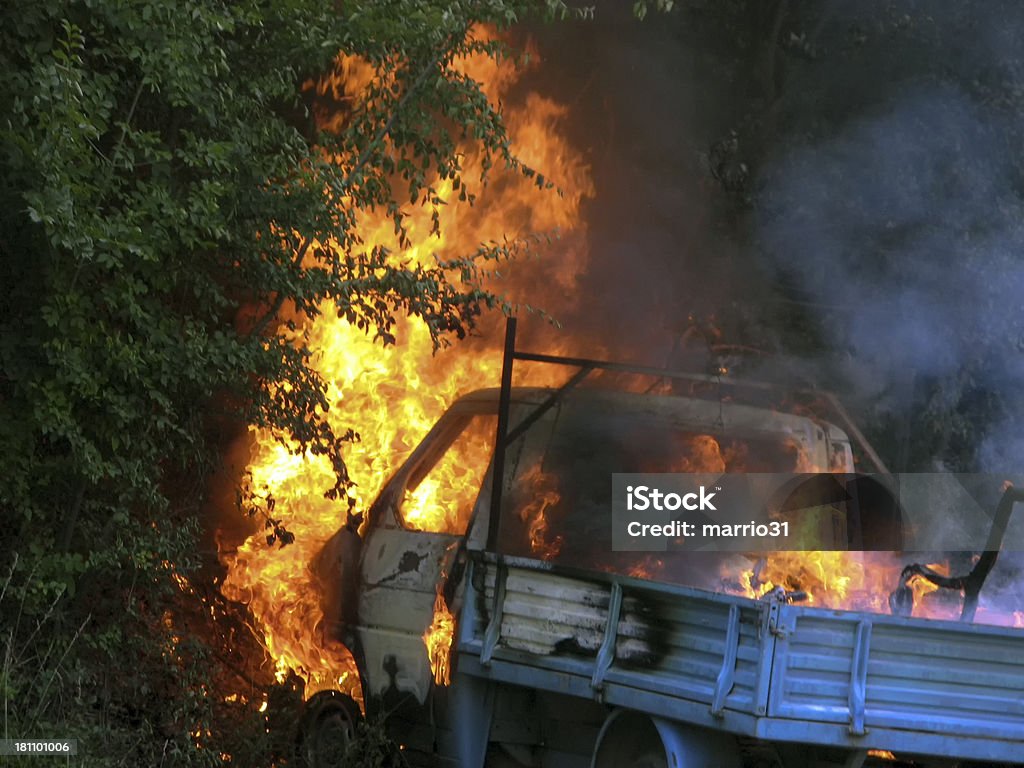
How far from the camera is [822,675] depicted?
475 cm

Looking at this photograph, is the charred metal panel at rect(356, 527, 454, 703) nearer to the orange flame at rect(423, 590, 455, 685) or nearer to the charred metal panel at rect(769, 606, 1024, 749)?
the orange flame at rect(423, 590, 455, 685)

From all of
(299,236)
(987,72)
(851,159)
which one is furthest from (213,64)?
(987,72)

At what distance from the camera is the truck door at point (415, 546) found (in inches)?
255

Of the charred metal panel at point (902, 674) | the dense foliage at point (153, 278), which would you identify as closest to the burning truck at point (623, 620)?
the charred metal panel at point (902, 674)

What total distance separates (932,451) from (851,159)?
8.98 feet

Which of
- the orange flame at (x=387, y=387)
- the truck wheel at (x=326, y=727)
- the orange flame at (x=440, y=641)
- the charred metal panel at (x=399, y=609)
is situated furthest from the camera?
the orange flame at (x=387, y=387)

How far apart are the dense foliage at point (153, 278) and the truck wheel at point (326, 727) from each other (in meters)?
0.27

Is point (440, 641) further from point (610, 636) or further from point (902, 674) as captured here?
point (902, 674)

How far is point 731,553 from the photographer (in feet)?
21.5

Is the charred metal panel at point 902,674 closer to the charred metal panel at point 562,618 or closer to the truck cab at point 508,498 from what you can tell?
the charred metal panel at point 562,618

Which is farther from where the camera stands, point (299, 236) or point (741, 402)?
point (741, 402)

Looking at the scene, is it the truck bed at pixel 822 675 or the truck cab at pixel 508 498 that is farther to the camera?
the truck cab at pixel 508 498

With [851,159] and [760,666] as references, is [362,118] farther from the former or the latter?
[851,159]

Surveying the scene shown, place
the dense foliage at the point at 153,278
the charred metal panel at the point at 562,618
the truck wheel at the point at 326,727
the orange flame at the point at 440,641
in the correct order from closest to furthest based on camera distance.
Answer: the charred metal panel at the point at 562,618
the dense foliage at the point at 153,278
the orange flame at the point at 440,641
the truck wheel at the point at 326,727
